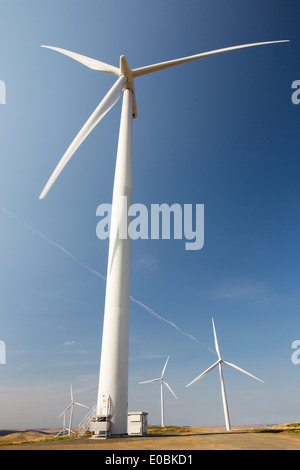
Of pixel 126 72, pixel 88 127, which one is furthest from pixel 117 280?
pixel 126 72

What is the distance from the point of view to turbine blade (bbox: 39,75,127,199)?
2170 centimetres

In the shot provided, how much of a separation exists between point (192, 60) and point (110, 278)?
32282 mm

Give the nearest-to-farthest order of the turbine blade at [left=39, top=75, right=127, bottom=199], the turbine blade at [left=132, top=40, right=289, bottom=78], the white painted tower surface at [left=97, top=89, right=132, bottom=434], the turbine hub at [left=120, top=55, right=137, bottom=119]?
1. the white painted tower surface at [left=97, top=89, right=132, bottom=434]
2. the turbine blade at [left=39, top=75, right=127, bottom=199]
3. the turbine blade at [left=132, top=40, right=289, bottom=78]
4. the turbine hub at [left=120, top=55, right=137, bottom=119]

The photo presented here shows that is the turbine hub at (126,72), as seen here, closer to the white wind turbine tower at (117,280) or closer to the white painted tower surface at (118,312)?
the white wind turbine tower at (117,280)

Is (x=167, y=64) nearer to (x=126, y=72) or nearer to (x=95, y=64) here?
(x=126, y=72)

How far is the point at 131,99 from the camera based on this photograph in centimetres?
3612

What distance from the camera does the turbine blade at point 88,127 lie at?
2170 cm

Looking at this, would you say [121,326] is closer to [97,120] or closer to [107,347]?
[107,347]

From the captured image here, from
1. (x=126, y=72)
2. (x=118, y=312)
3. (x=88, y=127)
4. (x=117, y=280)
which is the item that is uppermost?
(x=126, y=72)

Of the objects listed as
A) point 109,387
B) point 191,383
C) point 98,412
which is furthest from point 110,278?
point 191,383

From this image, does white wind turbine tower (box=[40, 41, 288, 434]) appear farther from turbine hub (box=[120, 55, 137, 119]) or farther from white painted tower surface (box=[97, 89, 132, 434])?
turbine hub (box=[120, 55, 137, 119])

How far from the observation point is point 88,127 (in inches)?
1037

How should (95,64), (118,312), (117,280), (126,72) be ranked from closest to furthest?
(118,312) < (117,280) < (126,72) < (95,64)

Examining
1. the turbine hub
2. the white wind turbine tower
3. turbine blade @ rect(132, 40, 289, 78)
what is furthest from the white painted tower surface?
turbine blade @ rect(132, 40, 289, 78)
